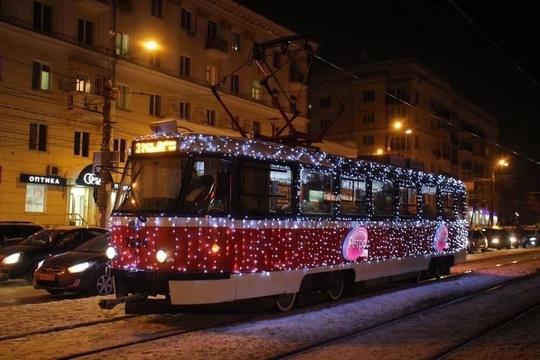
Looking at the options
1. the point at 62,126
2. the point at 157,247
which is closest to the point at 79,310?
the point at 157,247

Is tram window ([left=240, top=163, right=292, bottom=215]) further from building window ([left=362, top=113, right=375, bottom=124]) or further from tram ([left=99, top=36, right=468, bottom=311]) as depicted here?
building window ([left=362, top=113, right=375, bottom=124])

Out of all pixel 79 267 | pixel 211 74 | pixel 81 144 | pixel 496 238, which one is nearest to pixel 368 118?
pixel 496 238

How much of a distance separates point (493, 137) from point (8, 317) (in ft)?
304

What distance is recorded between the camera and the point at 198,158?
9.81m

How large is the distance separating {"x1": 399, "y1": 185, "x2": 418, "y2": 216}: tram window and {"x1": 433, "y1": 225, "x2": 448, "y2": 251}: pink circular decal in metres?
1.65

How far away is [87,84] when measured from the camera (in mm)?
31625

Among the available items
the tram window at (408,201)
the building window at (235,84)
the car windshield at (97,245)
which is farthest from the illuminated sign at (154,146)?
the building window at (235,84)

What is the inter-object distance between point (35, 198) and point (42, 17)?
29.5 ft

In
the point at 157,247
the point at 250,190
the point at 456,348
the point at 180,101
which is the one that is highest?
the point at 180,101

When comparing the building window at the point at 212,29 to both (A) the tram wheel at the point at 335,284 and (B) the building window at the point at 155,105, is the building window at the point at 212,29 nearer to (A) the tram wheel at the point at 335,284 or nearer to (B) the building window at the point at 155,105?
(B) the building window at the point at 155,105

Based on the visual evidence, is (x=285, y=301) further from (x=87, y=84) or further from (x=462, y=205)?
(x=87, y=84)

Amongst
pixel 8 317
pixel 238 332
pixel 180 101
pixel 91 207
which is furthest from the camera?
pixel 180 101

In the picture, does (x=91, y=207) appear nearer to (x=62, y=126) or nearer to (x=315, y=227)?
(x=62, y=126)

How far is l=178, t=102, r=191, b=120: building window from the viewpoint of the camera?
3825cm
